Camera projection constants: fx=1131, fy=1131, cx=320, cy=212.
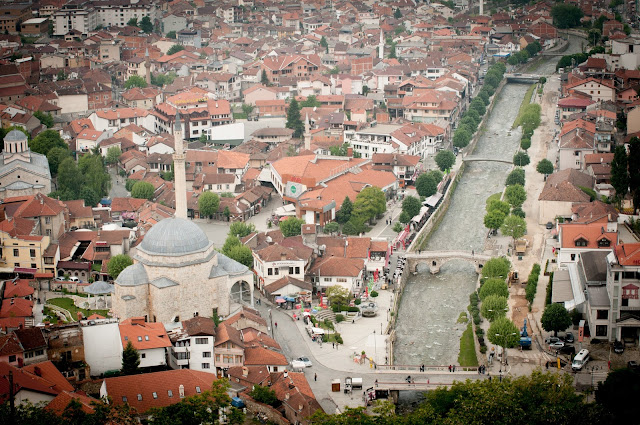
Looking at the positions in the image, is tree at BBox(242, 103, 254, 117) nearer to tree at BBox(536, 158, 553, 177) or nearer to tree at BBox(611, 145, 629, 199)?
tree at BBox(536, 158, 553, 177)

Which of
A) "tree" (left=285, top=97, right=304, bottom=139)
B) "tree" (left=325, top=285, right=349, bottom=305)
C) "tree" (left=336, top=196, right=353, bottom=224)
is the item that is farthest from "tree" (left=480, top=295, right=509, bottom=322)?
"tree" (left=285, top=97, right=304, bottom=139)

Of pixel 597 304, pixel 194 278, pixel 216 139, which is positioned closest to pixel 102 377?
pixel 194 278

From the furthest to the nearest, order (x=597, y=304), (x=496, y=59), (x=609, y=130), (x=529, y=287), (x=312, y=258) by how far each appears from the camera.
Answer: (x=496, y=59)
(x=609, y=130)
(x=312, y=258)
(x=529, y=287)
(x=597, y=304)

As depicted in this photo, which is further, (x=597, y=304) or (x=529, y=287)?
(x=529, y=287)

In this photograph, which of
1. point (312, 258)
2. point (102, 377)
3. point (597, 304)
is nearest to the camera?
point (102, 377)

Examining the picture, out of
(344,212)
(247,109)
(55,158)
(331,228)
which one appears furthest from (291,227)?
(247,109)

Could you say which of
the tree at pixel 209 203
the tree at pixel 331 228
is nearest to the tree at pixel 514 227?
the tree at pixel 331 228

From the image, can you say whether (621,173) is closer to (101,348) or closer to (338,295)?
(338,295)

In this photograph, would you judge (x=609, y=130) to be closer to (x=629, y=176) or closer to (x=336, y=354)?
(x=629, y=176)
